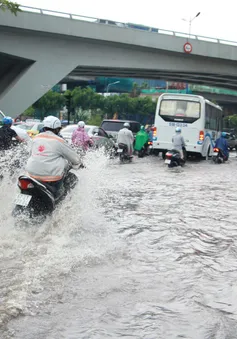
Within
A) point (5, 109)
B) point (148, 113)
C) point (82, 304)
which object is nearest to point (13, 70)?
point (5, 109)

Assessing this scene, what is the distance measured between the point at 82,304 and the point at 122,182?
31.2 ft

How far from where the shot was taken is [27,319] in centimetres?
381

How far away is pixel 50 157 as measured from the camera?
21.4 feet

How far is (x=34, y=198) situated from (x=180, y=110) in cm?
1746

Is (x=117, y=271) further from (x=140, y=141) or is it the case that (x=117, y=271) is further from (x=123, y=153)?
(x=140, y=141)

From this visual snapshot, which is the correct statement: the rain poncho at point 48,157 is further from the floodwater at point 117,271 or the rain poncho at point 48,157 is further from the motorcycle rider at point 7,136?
the motorcycle rider at point 7,136

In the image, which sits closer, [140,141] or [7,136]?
[7,136]

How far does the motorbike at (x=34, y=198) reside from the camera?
6152 mm

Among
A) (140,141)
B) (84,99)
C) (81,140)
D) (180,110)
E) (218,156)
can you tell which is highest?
(84,99)

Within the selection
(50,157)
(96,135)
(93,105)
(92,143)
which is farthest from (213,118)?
(93,105)

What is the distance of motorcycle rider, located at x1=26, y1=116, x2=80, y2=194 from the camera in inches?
254

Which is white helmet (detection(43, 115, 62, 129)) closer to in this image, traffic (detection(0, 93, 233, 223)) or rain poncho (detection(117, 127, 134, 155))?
traffic (detection(0, 93, 233, 223))

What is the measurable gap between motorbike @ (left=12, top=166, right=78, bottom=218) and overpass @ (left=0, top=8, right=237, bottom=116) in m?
25.1

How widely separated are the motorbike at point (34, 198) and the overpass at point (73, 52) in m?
25.1
